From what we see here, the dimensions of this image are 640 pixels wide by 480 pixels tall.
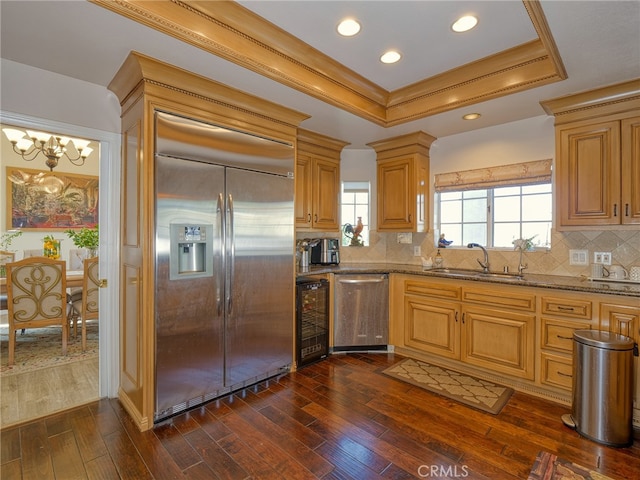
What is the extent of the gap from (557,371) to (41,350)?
5.16 meters

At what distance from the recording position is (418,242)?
4051 mm

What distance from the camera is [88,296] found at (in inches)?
148

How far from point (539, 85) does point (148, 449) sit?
3.72 meters

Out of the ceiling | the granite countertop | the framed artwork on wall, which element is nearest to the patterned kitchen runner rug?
the framed artwork on wall

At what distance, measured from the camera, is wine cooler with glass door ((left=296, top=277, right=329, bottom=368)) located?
3.21m

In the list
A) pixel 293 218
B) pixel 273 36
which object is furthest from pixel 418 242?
pixel 273 36

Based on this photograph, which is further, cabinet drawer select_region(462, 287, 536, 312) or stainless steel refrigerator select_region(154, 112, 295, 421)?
cabinet drawer select_region(462, 287, 536, 312)

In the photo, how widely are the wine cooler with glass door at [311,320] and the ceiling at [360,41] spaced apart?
1767 mm

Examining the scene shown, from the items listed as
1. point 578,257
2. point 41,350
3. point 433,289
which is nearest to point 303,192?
point 433,289

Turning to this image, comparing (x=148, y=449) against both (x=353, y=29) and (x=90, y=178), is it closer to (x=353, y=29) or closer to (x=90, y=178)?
(x=353, y=29)

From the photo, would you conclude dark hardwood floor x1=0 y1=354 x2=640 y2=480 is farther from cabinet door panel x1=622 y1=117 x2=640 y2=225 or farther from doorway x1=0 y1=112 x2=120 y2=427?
cabinet door panel x1=622 y1=117 x2=640 y2=225

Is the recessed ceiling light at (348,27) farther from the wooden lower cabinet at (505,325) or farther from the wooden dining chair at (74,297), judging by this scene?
the wooden dining chair at (74,297)

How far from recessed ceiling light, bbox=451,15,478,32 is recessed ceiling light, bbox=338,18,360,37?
0.64 metres

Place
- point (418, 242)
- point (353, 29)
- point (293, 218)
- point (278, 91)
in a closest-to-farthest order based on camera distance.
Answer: point (353, 29) < point (278, 91) < point (293, 218) < point (418, 242)
